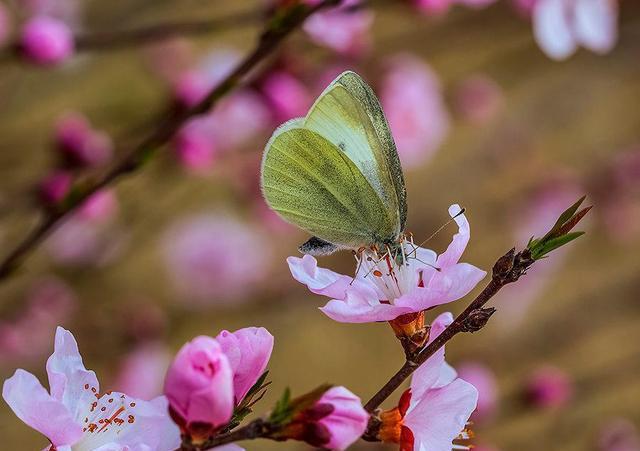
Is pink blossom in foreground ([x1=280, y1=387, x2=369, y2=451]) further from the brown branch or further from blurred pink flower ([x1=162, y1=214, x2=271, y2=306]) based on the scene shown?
blurred pink flower ([x1=162, y1=214, x2=271, y2=306])

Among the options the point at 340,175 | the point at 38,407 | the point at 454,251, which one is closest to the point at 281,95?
the point at 340,175

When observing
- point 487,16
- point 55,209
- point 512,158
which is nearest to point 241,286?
point 487,16

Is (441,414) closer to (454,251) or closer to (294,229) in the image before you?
(454,251)

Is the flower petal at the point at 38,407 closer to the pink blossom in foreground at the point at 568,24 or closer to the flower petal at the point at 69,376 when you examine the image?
the flower petal at the point at 69,376

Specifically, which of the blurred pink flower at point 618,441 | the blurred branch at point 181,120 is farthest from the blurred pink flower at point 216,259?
the blurred branch at point 181,120

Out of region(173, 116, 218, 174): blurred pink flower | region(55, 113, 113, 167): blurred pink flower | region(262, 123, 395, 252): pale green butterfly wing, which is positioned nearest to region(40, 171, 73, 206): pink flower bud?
region(55, 113, 113, 167): blurred pink flower

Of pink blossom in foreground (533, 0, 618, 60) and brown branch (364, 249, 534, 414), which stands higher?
pink blossom in foreground (533, 0, 618, 60)

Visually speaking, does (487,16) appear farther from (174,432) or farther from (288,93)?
(174,432)
